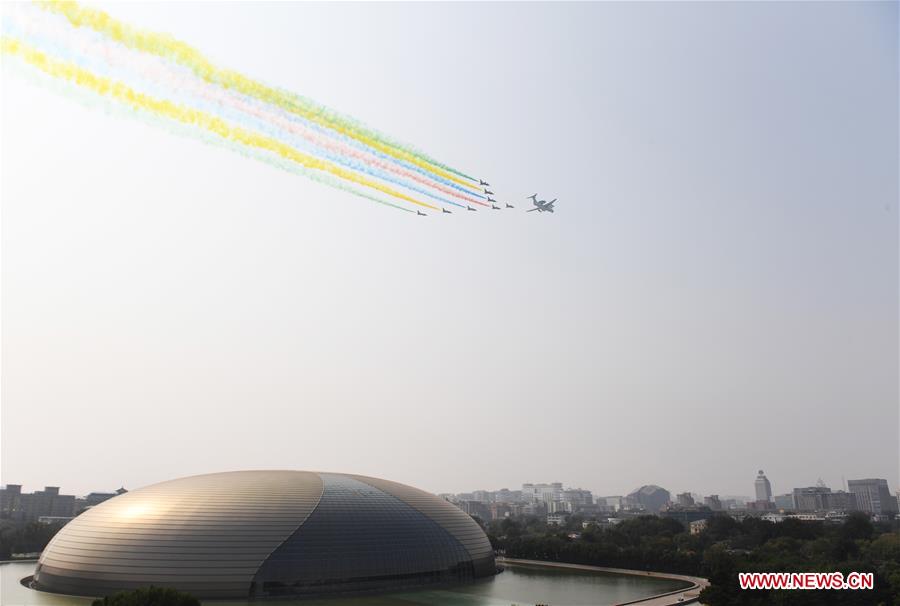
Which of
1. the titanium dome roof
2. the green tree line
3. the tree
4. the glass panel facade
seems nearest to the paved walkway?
the green tree line

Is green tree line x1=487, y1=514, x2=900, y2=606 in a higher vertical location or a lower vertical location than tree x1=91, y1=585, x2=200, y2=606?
lower

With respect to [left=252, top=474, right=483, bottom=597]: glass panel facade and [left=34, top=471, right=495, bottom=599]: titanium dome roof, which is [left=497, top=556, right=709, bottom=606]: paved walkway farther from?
[left=252, top=474, right=483, bottom=597]: glass panel facade

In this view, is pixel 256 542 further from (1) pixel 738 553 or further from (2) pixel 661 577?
(1) pixel 738 553

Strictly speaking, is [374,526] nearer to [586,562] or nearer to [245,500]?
[245,500]

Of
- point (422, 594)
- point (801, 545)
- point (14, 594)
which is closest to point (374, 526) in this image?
point (422, 594)

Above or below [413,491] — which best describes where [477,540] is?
below

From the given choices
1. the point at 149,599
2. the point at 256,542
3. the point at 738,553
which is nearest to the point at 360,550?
the point at 256,542
